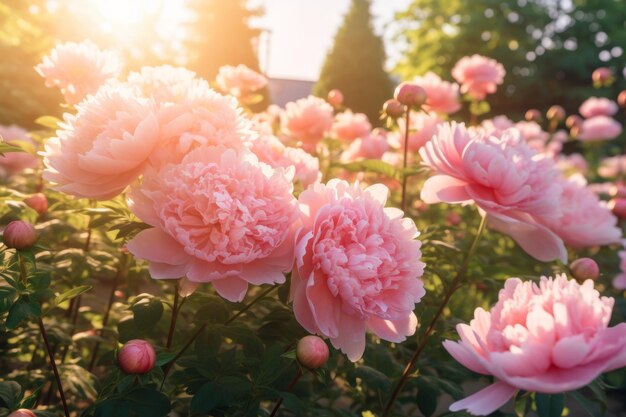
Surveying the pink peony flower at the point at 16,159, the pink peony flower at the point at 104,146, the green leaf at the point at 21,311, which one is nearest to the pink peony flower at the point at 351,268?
the pink peony flower at the point at 104,146

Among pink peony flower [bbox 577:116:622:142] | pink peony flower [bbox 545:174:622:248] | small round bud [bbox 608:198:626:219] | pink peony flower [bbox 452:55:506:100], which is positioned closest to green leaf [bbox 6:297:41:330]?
pink peony flower [bbox 545:174:622:248]

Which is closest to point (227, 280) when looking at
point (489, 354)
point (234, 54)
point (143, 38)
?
point (489, 354)

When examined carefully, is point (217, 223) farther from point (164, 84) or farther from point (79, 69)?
point (79, 69)

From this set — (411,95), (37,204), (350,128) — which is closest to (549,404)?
(411,95)

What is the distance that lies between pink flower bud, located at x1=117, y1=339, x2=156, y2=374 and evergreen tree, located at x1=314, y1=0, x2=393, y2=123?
13.0 metres

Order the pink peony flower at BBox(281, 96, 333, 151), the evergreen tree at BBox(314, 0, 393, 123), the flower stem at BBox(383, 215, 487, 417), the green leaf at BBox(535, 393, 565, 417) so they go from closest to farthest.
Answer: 1. the green leaf at BBox(535, 393, 565, 417)
2. the flower stem at BBox(383, 215, 487, 417)
3. the pink peony flower at BBox(281, 96, 333, 151)
4. the evergreen tree at BBox(314, 0, 393, 123)

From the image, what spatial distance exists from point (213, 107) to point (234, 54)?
15.3 meters

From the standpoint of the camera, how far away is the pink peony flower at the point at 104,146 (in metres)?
0.89

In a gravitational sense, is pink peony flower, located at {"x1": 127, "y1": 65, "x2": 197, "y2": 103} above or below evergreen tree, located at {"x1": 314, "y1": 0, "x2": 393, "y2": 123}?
above

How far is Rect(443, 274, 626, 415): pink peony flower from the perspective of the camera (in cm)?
69

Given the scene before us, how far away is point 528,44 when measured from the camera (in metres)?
15.3

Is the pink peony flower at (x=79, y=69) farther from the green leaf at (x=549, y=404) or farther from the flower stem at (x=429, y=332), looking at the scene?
the green leaf at (x=549, y=404)

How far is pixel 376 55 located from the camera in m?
14.4

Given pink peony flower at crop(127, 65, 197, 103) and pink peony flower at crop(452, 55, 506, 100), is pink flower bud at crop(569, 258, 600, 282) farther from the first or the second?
pink peony flower at crop(452, 55, 506, 100)
